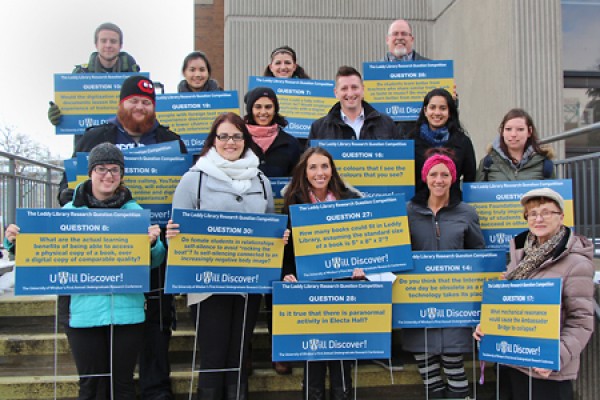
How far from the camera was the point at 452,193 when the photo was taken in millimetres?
4477

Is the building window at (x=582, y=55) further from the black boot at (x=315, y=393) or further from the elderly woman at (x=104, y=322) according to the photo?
the elderly woman at (x=104, y=322)

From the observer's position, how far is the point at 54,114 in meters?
5.54

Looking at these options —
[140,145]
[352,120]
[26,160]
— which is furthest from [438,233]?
[26,160]

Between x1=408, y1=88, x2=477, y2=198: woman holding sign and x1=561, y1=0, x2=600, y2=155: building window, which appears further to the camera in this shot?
x1=561, y1=0, x2=600, y2=155: building window

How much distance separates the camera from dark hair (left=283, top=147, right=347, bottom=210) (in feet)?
14.0

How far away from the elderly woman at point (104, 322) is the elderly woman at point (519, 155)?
2.89m

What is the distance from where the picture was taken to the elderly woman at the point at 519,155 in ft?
16.1

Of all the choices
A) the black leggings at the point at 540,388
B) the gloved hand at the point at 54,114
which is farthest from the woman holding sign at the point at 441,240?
the gloved hand at the point at 54,114

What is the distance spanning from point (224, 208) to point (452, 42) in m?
9.04

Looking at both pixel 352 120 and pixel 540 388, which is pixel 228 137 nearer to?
pixel 352 120

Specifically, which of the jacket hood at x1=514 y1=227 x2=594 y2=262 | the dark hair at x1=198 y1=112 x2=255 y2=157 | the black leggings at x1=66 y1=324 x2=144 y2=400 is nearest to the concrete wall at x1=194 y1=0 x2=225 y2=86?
the dark hair at x1=198 y1=112 x2=255 y2=157

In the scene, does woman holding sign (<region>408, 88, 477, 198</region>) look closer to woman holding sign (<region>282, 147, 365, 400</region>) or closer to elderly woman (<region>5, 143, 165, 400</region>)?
woman holding sign (<region>282, 147, 365, 400</region>)

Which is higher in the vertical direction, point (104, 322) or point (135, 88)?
point (135, 88)

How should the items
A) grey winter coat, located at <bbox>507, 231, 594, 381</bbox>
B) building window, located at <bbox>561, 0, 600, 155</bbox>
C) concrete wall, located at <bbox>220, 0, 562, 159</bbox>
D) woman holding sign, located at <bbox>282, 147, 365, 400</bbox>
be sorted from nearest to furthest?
grey winter coat, located at <bbox>507, 231, 594, 381</bbox> → woman holding sign, located at <bbox>282, 147, 365, 400</bbox> → concrete wall, located at <bbox>220, 0, 562, 159</bbox> → building window, located at <bbox>561, 0, 600, 155</bbox>
